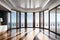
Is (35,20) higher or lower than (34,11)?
lower

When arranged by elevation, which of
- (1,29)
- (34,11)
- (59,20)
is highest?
(34,11)

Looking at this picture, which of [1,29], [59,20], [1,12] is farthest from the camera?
[1,12]

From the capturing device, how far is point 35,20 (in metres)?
17.1

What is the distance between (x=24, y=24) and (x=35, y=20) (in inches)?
81.1

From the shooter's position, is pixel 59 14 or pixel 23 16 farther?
pixel 23 16

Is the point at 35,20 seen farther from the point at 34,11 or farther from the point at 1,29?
the point at 1,29

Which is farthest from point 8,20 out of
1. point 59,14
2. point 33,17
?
point 59,14

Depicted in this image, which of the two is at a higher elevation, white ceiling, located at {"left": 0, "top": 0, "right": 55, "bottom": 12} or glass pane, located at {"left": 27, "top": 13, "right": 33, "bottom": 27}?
white ceiling, located at {"left": 0, "top": 0, "right": 55, "bottom": 12}

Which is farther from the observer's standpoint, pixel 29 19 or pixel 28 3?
pixel 29 19

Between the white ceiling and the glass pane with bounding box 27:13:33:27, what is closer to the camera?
the white ceiling

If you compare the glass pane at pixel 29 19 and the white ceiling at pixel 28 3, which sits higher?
the white ceiling at pixel 28 3

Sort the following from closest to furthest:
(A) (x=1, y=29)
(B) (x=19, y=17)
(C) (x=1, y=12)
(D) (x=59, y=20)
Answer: (D) (x=59, y=20)
(A) (x=1, y=29)
(C) (x=1, y=12)
(B) (x=19, y=17)

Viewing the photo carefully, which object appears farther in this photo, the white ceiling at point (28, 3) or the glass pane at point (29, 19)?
the glass pane at point (29, 19)

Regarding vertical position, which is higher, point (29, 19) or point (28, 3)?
point (28, 3)
